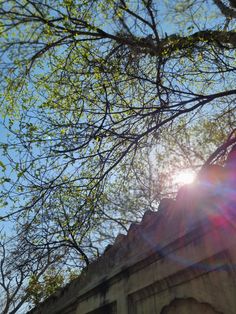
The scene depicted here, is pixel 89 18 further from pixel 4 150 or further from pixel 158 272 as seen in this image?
pixel 158 272

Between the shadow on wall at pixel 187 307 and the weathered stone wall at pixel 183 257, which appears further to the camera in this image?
the shadow on wall at pixel 187 307

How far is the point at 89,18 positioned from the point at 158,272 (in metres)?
5.51

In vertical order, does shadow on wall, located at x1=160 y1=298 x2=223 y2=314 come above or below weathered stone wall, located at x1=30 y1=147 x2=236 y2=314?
below

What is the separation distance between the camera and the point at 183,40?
18.5 feet

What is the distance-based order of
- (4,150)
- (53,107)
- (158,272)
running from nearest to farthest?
(158,272) → (4,150) → (53,107)

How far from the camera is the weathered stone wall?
7.92 feet

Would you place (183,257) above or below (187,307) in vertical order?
above

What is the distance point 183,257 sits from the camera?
108 inches

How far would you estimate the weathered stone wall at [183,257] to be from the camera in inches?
95.0

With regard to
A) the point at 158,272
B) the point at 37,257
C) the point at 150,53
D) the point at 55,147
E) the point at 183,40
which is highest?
the point at 150,53

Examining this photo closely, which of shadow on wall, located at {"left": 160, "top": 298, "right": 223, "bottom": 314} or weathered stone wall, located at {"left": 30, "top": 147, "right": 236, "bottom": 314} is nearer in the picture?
weathered stone wall, located at {"left": 30, "top": 147, "right": 236, "bottom": 314}

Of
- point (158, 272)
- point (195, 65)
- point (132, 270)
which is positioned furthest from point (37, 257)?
point (195, 65)

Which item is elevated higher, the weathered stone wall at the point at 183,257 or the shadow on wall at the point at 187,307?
the weathered stone wall at the point at 183,257

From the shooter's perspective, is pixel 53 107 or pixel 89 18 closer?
pixel 53 107
